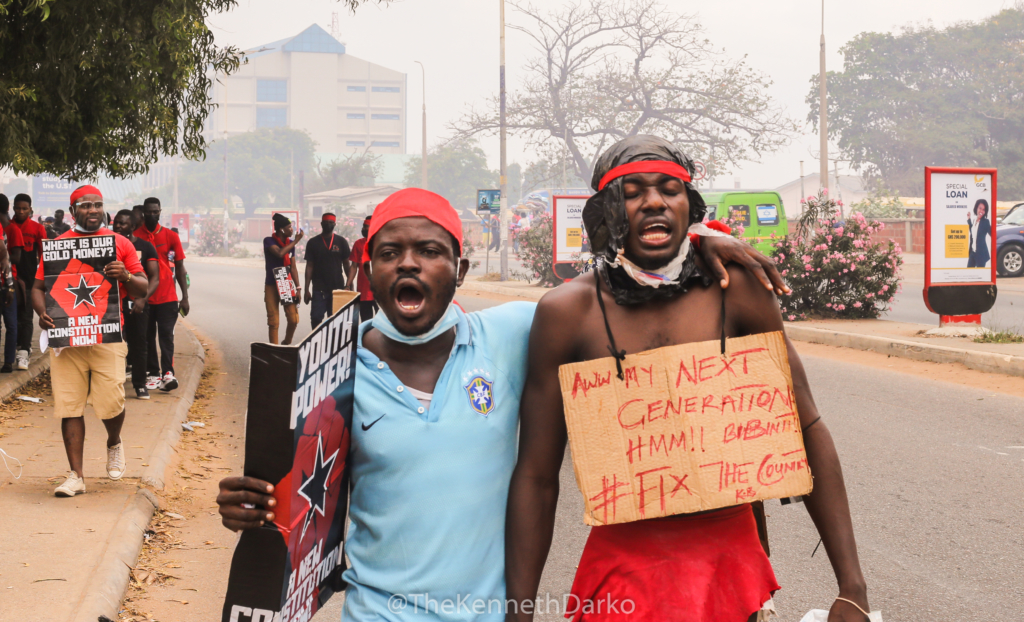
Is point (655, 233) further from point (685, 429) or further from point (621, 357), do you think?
point (685, 429)

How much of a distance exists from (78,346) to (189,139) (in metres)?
5.87

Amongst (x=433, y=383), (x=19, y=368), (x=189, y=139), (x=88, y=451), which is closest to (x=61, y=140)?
(x=189, y=139)

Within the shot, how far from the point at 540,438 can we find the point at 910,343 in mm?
10946

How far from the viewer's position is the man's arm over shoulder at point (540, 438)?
84.8 inches

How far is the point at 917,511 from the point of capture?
584 cm

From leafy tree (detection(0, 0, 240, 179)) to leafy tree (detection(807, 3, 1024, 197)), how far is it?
2214 inches

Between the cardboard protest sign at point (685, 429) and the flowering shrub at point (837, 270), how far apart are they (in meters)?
14.1

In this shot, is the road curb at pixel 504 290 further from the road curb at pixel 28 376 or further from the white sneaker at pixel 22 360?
the white sneaker at pixel 22 360

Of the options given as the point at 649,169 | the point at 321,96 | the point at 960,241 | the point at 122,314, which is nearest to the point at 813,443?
the point at 649,169

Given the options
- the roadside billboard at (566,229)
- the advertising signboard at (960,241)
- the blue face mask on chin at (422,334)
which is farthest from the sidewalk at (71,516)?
the roadside billboard at (566,229)

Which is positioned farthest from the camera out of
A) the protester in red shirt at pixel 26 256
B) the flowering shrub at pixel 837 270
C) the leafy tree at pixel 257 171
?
the leafy tree at pixel 257 171

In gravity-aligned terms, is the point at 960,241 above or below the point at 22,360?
above

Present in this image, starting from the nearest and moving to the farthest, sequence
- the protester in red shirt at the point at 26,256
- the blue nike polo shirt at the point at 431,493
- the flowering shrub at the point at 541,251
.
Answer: the blue nike polo shirt at the point at 431,493 → the protester in red shirt at the point at 26,256 → the flowering shrub at the point at 541,251

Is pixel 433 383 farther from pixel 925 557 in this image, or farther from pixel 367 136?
pixel 367 136
